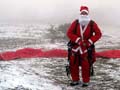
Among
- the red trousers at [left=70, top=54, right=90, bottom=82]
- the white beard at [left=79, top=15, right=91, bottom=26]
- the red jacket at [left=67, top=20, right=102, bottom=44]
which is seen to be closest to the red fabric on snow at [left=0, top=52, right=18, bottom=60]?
the red trousers at [left=70, top=54, right=90, bottom=82]

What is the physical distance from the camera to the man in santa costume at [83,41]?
11.1 meters

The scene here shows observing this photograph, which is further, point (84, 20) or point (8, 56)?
point (8, 56)

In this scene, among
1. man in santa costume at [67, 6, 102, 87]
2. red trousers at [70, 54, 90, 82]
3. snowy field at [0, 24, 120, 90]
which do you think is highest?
man in santa costume at [67, 6, 102, 87]

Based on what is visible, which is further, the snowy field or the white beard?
the white beard

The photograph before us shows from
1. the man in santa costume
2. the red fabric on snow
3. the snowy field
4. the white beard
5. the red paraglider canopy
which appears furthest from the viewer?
the red paraglider canopy

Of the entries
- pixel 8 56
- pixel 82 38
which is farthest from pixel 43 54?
pixel 82 38

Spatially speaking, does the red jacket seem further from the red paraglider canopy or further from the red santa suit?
the red paraglider canopy

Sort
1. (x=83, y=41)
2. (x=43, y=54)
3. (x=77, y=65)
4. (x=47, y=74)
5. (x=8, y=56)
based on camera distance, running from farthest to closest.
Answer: (x=43, y=54) < (x=8, y=56) < (x=47, y=74) < (x=77, y=65) < (x=83, y=41)

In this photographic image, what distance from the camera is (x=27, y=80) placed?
11352 mm

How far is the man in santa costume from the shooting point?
1106cm

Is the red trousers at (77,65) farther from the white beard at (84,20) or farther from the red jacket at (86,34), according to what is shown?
the white beard at (84,20)

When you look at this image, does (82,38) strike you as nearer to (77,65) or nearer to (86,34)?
(86,34)

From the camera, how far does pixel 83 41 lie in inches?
436

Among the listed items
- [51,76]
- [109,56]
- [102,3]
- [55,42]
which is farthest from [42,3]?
[51,76]
